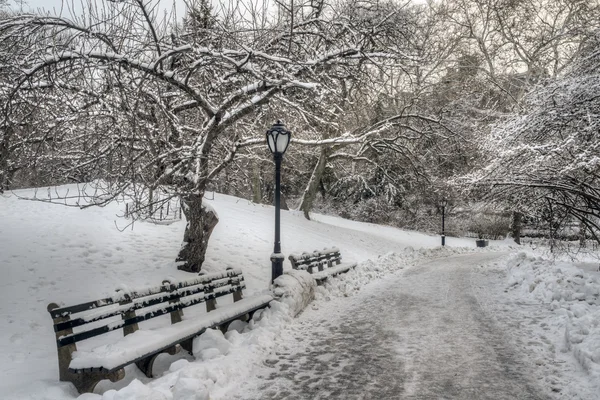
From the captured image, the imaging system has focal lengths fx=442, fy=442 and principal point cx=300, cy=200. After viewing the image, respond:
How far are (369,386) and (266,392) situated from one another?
3.62 feet

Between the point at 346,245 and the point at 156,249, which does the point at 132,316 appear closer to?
the point at 156,249

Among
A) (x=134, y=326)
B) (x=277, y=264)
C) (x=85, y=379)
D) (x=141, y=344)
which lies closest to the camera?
(x=85, y=379)

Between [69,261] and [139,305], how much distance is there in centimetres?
516

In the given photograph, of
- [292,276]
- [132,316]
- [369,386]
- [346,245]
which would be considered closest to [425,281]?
[292,276]

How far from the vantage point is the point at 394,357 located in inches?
225

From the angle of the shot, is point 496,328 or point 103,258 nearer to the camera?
point 496,328

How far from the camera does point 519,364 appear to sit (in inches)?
212

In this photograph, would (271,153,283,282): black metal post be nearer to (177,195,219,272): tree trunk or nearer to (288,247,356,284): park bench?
(288,247,356,284): park bench

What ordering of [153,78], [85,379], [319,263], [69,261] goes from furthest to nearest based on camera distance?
[319,263]
[69,261]
[153,78]
[85,379]

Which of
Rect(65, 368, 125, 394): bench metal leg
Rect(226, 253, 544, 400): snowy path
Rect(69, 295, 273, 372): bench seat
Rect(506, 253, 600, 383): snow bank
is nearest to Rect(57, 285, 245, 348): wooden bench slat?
Rect(69, 295, 273, 372): bench seat

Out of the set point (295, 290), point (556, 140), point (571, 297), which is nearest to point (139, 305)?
point (295, 290)

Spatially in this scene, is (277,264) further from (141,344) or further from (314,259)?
(141,344)

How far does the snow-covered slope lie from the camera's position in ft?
18.6

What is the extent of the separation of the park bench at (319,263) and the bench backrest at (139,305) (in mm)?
2859
